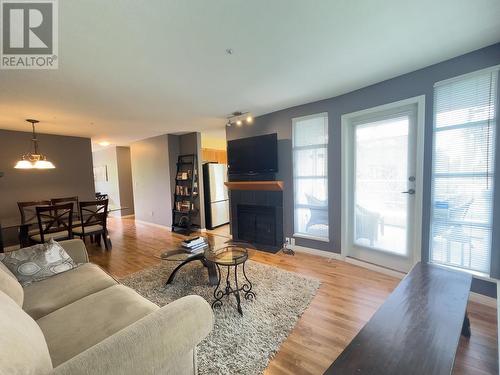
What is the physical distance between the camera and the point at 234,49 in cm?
184

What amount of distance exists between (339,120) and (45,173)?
19.1ft

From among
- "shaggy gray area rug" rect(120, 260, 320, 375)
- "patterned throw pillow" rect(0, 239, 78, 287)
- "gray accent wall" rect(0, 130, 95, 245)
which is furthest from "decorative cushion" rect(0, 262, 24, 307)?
"gray accent wall" rect(0, 130, 95, 245)

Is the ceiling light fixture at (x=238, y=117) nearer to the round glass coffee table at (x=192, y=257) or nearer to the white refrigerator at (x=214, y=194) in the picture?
the white refrigerator at (x=214, y=194)

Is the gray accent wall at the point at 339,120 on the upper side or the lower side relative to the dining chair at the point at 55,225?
upper

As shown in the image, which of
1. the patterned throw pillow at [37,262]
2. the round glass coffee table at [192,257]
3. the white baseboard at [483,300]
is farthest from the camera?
the round glass coffee table at [192,257]

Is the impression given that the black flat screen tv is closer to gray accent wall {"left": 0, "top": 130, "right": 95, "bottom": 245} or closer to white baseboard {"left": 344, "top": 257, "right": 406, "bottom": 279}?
white baseboard {"left": 344, "top": 257, "right": 406, "bottom": 279}

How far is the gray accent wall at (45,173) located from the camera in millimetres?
4180

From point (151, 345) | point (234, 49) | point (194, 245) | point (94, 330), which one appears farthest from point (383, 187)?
point (94, 330)

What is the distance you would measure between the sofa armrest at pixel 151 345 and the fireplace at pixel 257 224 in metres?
2.71

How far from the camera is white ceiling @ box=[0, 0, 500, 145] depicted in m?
1.43

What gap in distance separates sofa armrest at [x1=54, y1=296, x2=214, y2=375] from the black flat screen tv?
278 centimetres

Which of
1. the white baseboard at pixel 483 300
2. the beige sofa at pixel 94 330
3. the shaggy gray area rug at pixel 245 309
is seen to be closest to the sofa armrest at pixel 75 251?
the beige sofa at pixel 94 330

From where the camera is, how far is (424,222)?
2.40 metres

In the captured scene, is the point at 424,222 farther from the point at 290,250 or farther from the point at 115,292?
the point at 115,292
